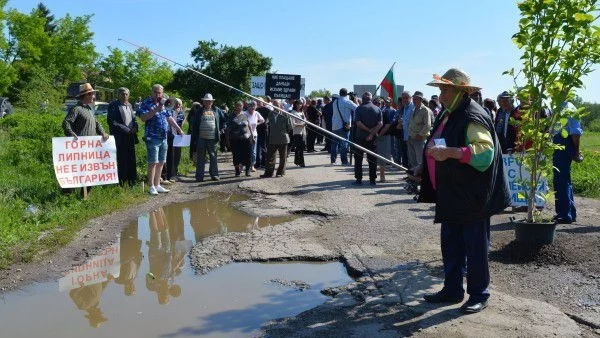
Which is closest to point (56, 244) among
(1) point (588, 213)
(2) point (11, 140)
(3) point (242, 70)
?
(1) point (588, 213)

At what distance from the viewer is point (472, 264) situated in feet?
16.3

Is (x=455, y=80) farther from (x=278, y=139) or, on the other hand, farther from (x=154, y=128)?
(x=278, y=139)

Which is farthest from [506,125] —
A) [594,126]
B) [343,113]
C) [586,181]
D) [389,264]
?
[594,126]

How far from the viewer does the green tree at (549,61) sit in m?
5.94

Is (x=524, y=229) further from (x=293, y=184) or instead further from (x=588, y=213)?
(x=293, y=184)

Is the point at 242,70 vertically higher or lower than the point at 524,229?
higher

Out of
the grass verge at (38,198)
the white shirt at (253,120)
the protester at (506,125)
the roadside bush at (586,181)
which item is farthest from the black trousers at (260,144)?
the protester at (506,125)

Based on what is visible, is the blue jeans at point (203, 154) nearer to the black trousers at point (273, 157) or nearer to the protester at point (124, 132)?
the black trousers at point (273, 157)

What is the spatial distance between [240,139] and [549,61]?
28.5ft

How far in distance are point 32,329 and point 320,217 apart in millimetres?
5003

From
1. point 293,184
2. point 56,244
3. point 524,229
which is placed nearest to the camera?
point 524,229

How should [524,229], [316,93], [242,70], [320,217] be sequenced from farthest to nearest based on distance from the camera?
[316,93] < [242,70] < [320,217] < [524,229]

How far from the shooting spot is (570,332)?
4.54 m

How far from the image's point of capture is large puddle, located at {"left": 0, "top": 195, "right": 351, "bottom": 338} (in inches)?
189
